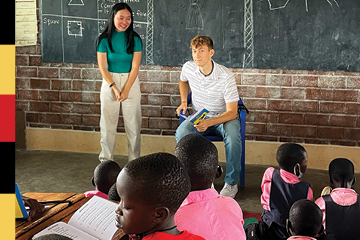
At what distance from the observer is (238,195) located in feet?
11.9

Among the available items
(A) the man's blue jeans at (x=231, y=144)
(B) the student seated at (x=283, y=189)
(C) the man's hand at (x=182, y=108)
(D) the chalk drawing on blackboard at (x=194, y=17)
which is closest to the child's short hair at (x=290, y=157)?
(B) the student seated at (x=283, y=189)

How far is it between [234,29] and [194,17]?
41 cm

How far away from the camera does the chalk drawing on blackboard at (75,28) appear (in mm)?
4598

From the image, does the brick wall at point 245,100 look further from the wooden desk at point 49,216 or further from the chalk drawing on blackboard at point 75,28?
the wooden desk at point 49,216

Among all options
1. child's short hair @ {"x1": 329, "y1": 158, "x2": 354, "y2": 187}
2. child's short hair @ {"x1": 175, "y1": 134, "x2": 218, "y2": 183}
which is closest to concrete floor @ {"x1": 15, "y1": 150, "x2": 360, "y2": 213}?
child's short hair @ {"x1": 329, "y1": 158, "x2": 354, "y2": 187}

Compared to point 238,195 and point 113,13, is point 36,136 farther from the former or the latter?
point 238,195

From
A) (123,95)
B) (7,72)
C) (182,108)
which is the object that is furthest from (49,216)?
(123,95)

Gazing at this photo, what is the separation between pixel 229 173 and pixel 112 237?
205 cm

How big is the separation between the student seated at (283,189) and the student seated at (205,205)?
82 cm

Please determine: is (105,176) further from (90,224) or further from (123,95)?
(123,95)

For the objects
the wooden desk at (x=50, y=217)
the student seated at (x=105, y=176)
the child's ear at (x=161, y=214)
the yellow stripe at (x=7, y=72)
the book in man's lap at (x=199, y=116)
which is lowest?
the wooden desk at (x=50, y=217)

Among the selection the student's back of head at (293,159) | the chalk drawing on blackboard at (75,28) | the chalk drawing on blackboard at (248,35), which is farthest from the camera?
the chalk drawing on blackboard at (75,28)

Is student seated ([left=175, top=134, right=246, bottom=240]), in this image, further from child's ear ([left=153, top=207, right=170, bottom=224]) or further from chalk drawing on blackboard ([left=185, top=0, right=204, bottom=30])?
chalk drawing on blackboard ([left=185, top=0, right=204, bottom=30])

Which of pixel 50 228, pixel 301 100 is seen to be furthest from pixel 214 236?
pixel 301 100
